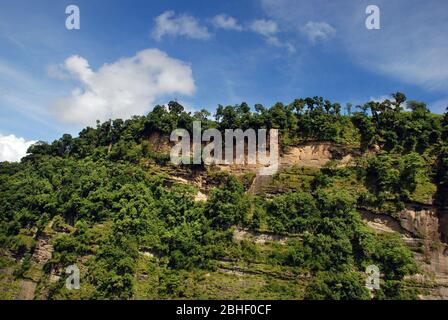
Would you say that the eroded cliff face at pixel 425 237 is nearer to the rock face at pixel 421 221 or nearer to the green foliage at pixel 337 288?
the rock face at pixel 421 221

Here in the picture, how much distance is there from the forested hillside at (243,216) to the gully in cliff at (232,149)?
0.81 m

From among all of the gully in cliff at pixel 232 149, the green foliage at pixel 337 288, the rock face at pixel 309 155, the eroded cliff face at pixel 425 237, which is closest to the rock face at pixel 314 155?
the rock face at pixel 309 155

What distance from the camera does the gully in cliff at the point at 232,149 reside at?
1533 inches

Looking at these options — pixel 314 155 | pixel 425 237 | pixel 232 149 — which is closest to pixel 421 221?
pixel 425 237

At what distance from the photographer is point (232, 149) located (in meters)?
39.8

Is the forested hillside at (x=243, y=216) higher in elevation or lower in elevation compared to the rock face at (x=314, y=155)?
lower

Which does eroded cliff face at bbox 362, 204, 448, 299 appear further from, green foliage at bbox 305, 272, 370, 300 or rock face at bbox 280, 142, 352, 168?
rock face at bbox 280, 142, 352, 168

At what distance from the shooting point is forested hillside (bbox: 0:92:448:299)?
30781 mm

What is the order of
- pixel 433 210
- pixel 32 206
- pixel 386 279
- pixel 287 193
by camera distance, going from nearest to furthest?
pixel 386 279 → pixel 433 210 → pixel 287 193 → pixel 32 206

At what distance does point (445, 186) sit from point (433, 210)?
235 cm

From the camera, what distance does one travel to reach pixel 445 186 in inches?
1314

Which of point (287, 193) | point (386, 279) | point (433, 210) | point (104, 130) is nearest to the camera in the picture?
point (386, 279)

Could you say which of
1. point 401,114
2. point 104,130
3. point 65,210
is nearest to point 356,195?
point 401,114

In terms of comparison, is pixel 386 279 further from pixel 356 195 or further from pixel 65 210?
pixel 65 210
